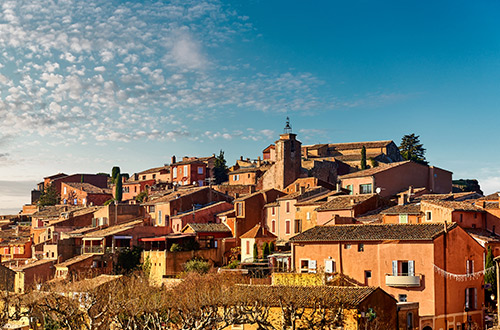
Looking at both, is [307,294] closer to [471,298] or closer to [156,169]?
[471,298]

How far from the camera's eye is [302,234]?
4809cm

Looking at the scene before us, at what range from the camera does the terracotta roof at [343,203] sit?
54844 millimetres

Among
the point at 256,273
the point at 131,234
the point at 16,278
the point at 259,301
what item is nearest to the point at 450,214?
the point at 256,273

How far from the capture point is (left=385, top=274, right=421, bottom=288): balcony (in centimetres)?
4184

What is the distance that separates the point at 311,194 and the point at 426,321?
24.9 meters

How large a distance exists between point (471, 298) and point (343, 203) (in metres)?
14.8

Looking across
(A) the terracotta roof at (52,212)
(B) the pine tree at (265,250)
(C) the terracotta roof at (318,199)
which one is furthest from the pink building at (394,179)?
(A) the terracotta roof at (52,212)

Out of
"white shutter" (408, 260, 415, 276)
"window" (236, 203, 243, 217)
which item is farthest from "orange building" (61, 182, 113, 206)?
"white shutter" (408, 260, 415, 276)

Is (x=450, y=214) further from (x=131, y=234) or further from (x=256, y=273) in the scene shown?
(x=131, y=234)

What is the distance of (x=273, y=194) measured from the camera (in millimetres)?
68125

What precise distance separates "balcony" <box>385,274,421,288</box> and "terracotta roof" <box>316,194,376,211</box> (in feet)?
38.8

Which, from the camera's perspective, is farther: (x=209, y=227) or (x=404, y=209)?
(x=209, y=227)

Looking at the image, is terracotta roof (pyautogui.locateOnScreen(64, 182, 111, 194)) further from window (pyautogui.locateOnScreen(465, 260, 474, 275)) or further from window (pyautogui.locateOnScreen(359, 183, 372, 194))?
window (pyautogui.locateOnScreen(465, 260, 474, 275))

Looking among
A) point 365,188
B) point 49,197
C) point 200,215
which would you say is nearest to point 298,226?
point 365,188
